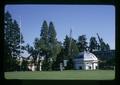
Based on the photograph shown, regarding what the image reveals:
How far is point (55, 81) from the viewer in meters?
2.94

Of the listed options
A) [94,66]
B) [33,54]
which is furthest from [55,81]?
[94,66]

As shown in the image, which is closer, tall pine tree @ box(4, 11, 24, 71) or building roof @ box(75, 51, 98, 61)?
tall pine tree @ box(4, 11, 24, 71)

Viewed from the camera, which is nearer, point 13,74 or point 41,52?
point 13,74

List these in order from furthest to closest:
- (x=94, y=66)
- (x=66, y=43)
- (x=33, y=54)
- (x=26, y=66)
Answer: (x=94, y=66)
(x=66, y=43)
(x=33, y=54)
(x=26, y=66)

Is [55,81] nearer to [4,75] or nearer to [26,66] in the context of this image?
[4,75]

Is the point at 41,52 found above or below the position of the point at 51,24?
below

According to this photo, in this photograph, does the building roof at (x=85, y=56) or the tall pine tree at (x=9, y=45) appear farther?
the building roof at (x=85, y=56)

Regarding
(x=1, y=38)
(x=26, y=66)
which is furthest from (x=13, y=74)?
(x=26, y=66)

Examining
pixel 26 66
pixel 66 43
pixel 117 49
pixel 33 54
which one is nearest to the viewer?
pixel 117 49

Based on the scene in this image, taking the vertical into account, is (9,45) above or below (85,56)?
above

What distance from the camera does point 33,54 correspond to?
4035 mm

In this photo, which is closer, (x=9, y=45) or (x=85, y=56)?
(x=9, y=45)
